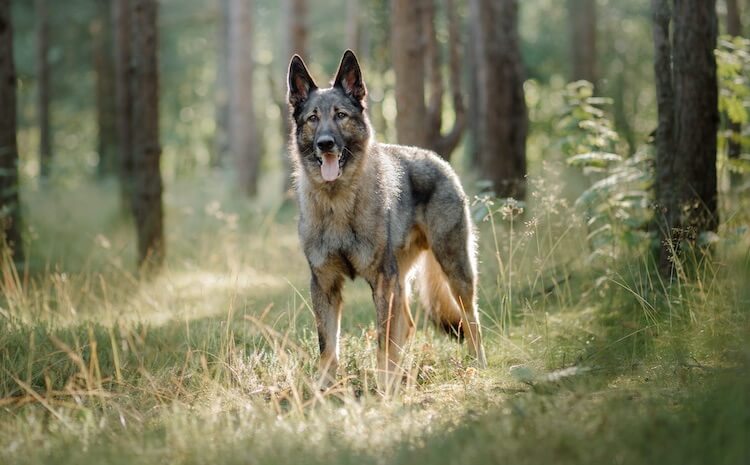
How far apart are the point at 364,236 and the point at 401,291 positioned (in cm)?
65

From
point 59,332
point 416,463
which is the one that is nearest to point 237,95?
point 59,332

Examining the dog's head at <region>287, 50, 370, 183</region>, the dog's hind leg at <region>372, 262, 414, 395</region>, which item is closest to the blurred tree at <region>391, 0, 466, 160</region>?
the dog's head at <region>287, 50, 370, 183</region>

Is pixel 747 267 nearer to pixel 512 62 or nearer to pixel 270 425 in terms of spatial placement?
pixel 270 425

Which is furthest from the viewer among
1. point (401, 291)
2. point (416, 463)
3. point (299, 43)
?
point (299, 43)

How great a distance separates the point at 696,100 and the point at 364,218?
346cm

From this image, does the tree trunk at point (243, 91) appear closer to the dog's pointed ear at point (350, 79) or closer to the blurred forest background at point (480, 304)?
the blurred forest background at point (480, 304)

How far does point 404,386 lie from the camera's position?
5312 millimetres

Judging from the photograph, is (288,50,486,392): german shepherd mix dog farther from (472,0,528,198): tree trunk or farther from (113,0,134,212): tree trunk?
(113,0,134,212): tree trunk

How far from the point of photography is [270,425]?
4.21m

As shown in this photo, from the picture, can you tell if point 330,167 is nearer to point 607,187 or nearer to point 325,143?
point 325,143

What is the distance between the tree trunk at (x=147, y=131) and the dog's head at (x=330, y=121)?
182 inches

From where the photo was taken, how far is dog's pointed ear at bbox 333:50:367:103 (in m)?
5.91

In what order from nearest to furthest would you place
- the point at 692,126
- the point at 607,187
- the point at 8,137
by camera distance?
the point at 692,126
the point at 607,187
the point at 8,137

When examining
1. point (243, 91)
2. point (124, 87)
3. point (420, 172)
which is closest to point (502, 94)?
point (420, 172)
